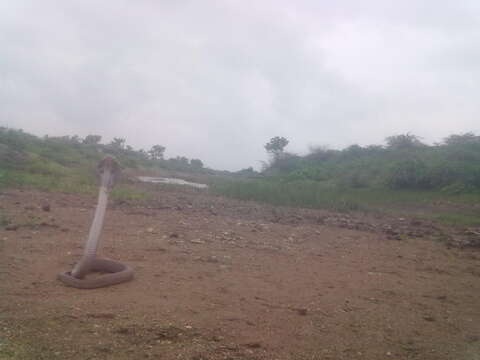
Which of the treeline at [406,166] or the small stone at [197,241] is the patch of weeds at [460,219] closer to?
the treeline at [406,166]

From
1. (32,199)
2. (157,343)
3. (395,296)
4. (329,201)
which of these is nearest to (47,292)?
(157,343)

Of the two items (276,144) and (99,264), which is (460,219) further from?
(276,144)

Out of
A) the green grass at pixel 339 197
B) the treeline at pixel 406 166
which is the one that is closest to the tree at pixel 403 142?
the treeline at pixel 406 166

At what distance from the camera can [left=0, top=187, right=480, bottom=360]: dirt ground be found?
3.03 meters

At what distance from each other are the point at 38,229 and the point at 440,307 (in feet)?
16.7

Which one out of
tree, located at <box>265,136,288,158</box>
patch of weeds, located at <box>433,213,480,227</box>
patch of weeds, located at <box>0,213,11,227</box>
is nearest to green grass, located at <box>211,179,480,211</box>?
patch of weeds, located at <box>433,213,480,227</box>

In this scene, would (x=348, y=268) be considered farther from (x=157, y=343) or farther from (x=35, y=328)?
(x=35, y=328)

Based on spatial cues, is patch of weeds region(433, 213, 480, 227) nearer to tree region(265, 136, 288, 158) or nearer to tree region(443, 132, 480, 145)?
tree region(443, 132, 480, 145)

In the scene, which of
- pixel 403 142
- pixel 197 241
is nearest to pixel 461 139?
pixel 403 142

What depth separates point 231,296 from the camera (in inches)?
160

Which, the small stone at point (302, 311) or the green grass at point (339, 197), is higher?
the green grass at point (339, 197)

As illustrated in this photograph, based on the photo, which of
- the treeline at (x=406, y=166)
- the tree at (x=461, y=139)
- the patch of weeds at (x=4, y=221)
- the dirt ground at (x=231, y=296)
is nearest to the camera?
the dirt ground at (x=231, y=296)

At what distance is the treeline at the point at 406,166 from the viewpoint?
18344 mm

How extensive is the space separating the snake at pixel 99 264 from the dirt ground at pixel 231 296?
0.11m
